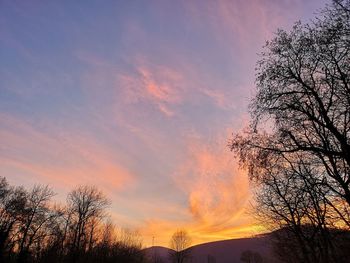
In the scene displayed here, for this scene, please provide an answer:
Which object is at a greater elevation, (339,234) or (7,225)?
(7,225)

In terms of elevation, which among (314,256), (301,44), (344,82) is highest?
(301,44)

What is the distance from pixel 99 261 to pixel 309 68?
51.6 metres

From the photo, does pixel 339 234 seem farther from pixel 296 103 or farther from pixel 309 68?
pixel 309 68

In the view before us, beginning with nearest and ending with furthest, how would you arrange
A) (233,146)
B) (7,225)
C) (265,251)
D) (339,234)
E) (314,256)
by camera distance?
1. (233,146)
2. (339,234)
3. (314,256)
4. (7,225)
5. (265,251)

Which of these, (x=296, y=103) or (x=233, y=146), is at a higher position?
(x=296, y=103)

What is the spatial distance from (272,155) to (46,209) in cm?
5193

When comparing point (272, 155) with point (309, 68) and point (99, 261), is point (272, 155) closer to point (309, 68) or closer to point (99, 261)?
point (309, 68)

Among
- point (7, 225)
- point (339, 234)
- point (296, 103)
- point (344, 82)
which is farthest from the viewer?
point (7, 225)

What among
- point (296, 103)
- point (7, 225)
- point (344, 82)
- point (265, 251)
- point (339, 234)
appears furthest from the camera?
point (265, 251)

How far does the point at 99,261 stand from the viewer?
5294cm

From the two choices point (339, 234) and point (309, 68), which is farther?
point (339, 234)

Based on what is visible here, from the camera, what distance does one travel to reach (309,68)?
12.4m

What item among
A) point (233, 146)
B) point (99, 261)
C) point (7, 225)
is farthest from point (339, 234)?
point (7, 225)

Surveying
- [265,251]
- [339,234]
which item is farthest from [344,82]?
[265,251]
